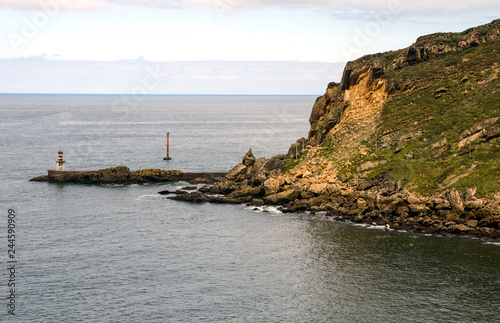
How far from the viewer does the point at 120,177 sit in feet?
404

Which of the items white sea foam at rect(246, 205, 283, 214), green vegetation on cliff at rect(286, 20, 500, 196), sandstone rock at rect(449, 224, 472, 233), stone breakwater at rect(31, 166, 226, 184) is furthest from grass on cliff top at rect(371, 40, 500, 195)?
stone breakwater at rect(31, 166, 226, 184)

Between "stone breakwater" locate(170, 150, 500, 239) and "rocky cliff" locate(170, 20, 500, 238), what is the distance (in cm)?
17

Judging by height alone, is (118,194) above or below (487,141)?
below

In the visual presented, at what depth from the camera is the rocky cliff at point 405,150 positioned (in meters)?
88.7

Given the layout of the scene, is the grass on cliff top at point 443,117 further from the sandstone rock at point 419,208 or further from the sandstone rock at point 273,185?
the sandstone rock at point 273,185

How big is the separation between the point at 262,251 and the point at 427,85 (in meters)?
58.6

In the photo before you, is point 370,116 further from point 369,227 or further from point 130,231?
point 130,231

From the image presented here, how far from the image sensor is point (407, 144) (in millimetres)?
105438

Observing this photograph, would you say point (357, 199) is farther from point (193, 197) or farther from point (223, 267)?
point (223, 267)

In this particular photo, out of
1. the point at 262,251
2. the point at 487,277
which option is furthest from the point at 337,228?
the point at 487,277

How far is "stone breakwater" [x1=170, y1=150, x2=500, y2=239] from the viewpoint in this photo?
277 ft

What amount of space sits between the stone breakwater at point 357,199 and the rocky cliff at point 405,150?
0.17m

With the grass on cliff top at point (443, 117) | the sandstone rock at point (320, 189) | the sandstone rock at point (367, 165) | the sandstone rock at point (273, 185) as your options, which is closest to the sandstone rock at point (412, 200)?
the grass on cliff top at point (443, 117)

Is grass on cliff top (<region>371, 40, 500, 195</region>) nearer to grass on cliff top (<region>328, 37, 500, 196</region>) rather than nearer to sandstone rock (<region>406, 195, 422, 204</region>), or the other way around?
grass on cliff top (<region>328, 37, 500, 196</region>)
